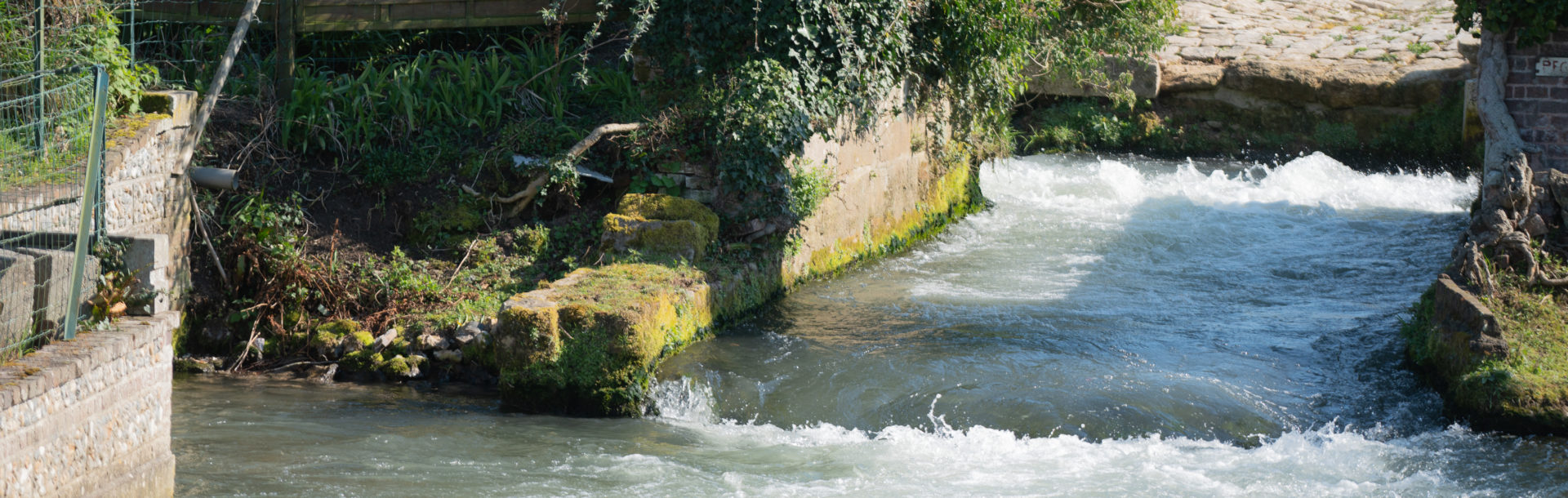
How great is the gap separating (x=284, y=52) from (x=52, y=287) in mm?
5392

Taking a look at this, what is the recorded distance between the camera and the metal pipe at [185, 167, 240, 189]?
8531mm

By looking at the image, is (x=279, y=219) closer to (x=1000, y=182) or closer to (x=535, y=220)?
(x=535, y=220)

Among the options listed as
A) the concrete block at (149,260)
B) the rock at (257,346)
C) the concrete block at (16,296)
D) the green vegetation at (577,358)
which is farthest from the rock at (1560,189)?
the concrete block at (16,296)

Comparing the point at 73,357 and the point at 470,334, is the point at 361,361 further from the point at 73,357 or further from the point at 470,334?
the point at 73,357

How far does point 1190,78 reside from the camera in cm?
1723

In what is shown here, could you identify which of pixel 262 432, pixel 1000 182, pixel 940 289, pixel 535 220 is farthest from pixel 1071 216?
pixel 262 432

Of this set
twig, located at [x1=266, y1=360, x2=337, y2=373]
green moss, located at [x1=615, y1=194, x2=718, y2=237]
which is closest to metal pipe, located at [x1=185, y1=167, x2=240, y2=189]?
twig, located at [x1=266, y1=360, x2=337, y2=373]

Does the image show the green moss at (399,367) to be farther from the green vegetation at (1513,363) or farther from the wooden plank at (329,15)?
the green vegetation at (1513,363)

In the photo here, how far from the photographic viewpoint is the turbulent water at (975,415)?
609cm

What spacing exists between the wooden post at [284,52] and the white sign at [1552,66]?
9.43m

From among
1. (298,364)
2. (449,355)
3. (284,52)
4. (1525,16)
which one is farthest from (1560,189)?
(284,52)

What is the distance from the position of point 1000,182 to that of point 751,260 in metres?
6.82

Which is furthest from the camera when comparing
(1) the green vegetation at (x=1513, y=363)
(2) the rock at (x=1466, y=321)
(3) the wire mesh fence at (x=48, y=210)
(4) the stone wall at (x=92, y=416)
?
(2) the rock at (x=1466, y=321)

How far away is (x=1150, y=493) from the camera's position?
5945 mm
